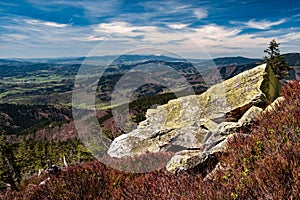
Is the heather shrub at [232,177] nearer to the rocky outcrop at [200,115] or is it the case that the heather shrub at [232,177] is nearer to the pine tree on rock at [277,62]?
the rocky outcrop at [200,115]

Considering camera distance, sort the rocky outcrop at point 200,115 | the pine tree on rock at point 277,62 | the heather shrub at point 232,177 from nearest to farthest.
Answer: the heather shrub at point 232,177
the rocky outcrop at point 200,115
the pine tree on rock at point 277,62

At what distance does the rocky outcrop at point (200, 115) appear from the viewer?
10.7 metres

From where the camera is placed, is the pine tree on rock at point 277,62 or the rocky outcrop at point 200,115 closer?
the rocky outcrop at point 200,115

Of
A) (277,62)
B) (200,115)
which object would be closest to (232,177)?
(200,115)

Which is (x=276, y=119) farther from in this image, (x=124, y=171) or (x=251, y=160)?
(x=124, y=171)

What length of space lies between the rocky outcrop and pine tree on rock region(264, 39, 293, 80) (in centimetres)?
1662

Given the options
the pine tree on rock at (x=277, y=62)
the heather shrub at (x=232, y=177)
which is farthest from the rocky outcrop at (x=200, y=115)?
the pine tree on rock at (x=277, y=62)

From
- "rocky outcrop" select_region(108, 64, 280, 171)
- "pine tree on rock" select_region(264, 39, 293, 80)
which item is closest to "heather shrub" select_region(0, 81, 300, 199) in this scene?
"rocky outcrop" select_region(108, 64, 280, 171)

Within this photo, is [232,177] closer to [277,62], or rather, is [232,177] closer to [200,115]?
[200,115]

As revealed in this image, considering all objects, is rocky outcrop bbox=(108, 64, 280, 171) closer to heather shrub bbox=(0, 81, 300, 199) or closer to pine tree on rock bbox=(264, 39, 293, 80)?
heather shrub bbox=(0, 81, 300, 199)

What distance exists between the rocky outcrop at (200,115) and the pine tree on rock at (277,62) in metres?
16.6

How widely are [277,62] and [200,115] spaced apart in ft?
63.9

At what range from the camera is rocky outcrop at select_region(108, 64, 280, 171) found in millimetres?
10747

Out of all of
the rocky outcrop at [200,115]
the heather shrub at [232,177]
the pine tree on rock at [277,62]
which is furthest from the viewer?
the pine tree on rock at [277,62]
